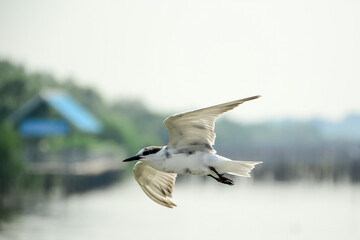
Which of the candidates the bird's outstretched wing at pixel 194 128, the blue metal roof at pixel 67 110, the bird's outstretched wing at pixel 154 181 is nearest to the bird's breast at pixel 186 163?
the bird's outstretched wing at pixel 194 128

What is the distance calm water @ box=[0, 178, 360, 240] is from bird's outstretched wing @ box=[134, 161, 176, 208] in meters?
21.6

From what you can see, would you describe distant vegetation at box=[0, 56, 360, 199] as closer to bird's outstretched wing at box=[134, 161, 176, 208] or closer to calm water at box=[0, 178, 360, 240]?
calm water at box=[0, 178, 360, 240]

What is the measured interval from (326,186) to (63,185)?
20.9 m

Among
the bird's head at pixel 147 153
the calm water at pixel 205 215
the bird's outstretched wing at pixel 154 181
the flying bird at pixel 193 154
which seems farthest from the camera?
the calm water at pixel 205 215

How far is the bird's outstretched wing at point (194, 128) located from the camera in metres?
8.00

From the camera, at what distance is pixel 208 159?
8.37 meters

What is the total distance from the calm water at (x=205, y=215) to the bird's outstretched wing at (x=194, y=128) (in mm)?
22934

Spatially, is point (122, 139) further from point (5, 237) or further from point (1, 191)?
point (5, 237)

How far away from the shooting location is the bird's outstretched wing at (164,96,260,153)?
8.00 metres

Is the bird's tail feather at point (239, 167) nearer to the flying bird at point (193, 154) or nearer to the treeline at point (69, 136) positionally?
the flying bird at point (193, 154)

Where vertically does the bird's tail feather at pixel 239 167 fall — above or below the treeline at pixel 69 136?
above

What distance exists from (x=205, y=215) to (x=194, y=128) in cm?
3038

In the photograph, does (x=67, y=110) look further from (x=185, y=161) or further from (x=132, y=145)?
(x=185, y=161)

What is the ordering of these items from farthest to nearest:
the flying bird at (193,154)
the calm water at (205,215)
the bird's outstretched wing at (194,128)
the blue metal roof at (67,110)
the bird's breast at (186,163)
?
the blue metal roof at (67,110)
the calm water at (205,215)
the bird's breast at (186,163)
the flying bird at (193,154)
the bird's outstretched wing at (194,128)
